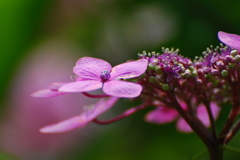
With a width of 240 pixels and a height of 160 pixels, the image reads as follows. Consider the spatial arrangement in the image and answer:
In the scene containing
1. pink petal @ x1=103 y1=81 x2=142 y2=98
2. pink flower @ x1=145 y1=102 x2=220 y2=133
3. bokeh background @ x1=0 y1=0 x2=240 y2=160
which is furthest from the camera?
bokeh background @ x1=0 y1=0 x2=240 y2=160

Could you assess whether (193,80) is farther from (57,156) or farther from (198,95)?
(57,156)

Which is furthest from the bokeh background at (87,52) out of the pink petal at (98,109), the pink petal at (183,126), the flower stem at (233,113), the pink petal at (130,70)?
the pink petal at (130,70)

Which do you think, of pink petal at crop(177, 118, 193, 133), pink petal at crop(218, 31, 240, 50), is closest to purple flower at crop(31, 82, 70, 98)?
pink petal at crop(218, 31, 240, 50)

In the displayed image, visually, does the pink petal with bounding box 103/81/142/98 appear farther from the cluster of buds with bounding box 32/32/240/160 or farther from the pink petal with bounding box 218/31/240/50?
the pink petal with bounding box 218/31/240/50

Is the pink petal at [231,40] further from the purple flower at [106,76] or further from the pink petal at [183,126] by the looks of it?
the pink petal at [183,126]

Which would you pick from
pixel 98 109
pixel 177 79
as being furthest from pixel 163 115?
pixel 177 79

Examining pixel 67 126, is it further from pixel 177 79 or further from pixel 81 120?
pixel 177 79
